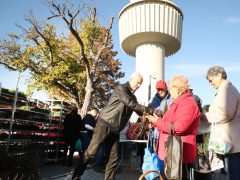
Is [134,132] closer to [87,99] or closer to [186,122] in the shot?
[186,122]

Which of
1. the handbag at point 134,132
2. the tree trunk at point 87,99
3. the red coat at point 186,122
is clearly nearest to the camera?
the red coat at point 186,122

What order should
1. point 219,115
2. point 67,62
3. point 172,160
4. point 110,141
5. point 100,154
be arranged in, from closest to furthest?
point 172,160 → point 219,115 → point 110,141 → point 100,154 → point 67,62

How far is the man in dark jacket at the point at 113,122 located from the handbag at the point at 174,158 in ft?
4.40

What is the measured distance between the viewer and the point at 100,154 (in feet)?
26.0

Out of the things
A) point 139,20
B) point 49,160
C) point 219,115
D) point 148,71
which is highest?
point 139,20

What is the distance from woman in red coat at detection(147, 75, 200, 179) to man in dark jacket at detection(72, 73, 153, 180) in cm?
98

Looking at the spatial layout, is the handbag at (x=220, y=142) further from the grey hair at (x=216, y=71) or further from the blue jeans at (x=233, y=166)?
the grey hair at (x=216, y=71)

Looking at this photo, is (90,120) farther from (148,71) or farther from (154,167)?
(148,71)

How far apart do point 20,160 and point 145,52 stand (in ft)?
43.5

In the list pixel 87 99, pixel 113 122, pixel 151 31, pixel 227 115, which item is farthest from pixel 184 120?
pixel 151 31

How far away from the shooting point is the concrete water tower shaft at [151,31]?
594 inches

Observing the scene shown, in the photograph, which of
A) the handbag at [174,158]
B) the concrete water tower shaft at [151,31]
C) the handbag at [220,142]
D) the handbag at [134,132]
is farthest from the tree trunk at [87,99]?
the handbag at [174,158]

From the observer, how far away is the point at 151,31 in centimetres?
1548

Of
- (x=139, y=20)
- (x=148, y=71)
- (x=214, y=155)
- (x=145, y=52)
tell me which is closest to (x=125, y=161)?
(x=214, y=155)
